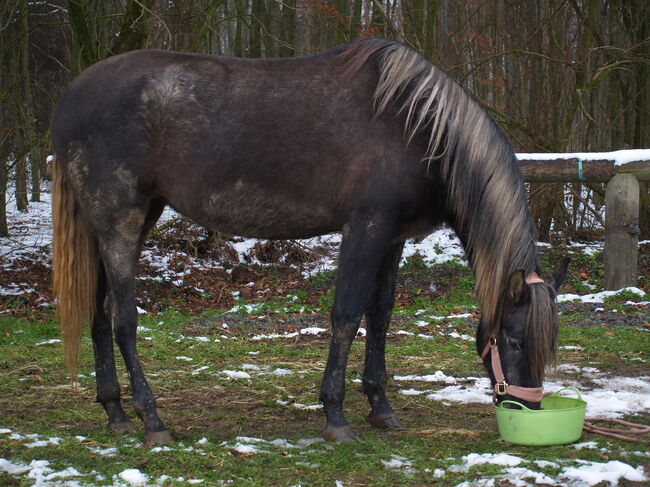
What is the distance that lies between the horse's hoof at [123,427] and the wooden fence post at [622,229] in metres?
5.34

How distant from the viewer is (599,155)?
7.30 metres

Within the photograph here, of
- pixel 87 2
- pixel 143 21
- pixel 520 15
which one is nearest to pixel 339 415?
pixel 143 21

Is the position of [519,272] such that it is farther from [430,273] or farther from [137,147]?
[430,273]

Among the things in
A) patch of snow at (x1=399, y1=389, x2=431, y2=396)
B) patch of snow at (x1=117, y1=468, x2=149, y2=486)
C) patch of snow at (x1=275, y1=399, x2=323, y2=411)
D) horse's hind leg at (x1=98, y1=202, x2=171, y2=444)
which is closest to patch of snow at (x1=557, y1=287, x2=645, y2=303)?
patch of snow at (x1=399, y1=389, x2=431, y2=396)

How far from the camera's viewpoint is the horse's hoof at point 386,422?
3.80 metres

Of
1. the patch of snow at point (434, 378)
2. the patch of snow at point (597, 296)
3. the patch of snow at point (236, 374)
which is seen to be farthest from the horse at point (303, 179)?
the patch of snow at point (597, 296)

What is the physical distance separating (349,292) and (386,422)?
807mm

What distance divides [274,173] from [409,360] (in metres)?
2.23

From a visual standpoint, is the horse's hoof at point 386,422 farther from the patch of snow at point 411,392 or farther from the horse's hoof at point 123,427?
the horse's hoof at point 123,427

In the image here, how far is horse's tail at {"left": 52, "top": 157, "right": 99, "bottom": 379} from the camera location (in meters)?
3.87

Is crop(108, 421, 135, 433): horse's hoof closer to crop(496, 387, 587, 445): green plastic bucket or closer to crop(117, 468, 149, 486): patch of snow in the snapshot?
crop(117, 468, 149, 486): patch of snow

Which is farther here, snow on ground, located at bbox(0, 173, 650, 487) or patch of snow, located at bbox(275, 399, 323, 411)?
patch of snow, located at bbox(275, 399, 323, 411)

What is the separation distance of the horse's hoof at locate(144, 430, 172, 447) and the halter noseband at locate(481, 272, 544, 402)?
5.48 feet

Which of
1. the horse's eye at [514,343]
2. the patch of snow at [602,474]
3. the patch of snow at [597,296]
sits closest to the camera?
the patch of snow at [602,474]
